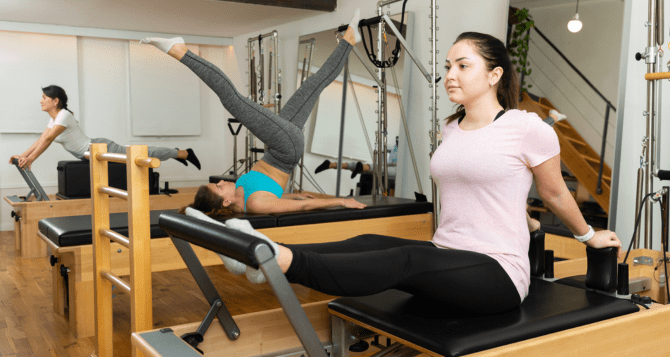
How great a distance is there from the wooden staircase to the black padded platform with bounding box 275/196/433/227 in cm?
81

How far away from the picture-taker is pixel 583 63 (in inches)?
124

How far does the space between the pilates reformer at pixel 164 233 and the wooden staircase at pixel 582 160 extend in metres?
0.82

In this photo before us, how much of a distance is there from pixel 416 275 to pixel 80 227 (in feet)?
5.45

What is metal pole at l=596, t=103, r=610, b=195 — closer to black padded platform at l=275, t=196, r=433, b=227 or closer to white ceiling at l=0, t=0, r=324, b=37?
black padded platform at l=275, t=196, r=433, b=227

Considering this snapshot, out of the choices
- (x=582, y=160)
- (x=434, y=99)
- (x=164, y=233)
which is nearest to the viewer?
(x=164, y=233)

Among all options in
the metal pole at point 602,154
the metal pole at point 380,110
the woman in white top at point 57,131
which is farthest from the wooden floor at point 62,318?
the metal pole at point 602,154

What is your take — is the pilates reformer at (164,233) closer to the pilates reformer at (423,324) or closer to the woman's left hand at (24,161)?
the pilates reformer at (423,324)

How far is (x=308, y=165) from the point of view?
217 inches

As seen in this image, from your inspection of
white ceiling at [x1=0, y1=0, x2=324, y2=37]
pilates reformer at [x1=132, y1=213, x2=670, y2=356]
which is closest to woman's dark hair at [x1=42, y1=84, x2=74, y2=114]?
white ceiling at [x1=0, y1=0, x2=324, y2=37]

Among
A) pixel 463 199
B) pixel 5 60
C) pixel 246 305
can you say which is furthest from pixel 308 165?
pixel 463 199

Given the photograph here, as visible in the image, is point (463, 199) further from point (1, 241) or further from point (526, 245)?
point (1, 241)

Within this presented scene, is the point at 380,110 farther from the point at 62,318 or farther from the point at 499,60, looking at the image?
the point at 499,60

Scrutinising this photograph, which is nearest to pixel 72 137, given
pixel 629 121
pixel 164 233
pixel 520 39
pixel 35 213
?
pixel 35 213

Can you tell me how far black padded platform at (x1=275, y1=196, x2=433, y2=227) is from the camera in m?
2.68
